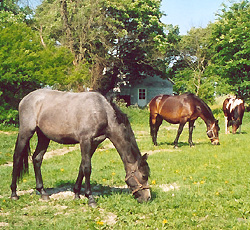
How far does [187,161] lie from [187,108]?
3.91 metres

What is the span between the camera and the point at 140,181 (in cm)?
577

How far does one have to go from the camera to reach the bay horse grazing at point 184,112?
44.8 ft

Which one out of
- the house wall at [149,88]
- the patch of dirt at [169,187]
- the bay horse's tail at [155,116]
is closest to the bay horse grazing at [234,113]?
the bay horse's tail at [155,116]

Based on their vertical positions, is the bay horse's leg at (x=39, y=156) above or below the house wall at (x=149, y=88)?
below

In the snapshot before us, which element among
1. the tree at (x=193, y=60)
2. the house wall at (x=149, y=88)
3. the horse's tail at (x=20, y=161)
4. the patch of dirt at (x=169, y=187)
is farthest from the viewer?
the tree at (x=193, y=60)

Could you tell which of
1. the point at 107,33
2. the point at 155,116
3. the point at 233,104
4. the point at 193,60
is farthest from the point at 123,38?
the point at 155,116

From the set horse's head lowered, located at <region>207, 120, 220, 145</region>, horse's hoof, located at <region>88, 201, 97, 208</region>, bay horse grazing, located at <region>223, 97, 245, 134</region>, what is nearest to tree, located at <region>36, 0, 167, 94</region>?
bay horse grazing, located at <region>223, 97, 245, 134</region>

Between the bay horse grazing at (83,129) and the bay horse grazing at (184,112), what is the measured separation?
308 inches

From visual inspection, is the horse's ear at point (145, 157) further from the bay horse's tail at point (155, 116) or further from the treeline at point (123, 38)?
the treeline at point (123, 38)

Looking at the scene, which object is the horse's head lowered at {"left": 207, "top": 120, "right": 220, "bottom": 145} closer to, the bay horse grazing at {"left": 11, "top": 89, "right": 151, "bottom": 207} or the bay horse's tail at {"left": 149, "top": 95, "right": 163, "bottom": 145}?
the bay horse's tail at {"left": 149, "top": 95, "right": 163, "bottom": 145}

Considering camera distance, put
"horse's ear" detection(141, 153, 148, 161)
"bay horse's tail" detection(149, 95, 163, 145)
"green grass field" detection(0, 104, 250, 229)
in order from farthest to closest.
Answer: "bay horse's tail" detection(149, 95, 163, 145) < "horse's ear" detection(141, 153, 148, 161) < "green grass field" detection(0, 104, 250, 229)

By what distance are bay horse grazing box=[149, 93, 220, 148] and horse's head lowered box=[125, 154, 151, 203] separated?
7923mm

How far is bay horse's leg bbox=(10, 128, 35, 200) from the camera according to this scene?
6.35 m

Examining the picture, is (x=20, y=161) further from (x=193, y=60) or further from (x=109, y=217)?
(x=193, y=60)
